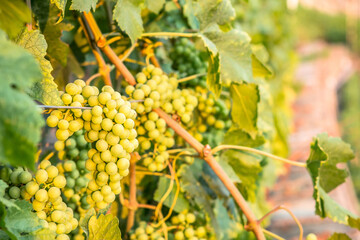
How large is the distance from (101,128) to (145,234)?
0.32 metres

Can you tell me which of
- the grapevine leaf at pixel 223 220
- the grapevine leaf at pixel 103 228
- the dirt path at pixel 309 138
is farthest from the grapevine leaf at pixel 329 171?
the dirt path at pixel 309 138

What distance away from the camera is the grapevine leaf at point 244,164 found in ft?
3.00

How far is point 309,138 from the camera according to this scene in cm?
340

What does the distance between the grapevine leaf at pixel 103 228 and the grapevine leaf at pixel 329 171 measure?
18.5 inches

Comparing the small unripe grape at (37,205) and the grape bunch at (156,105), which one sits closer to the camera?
the small unripe grape at (37,205)

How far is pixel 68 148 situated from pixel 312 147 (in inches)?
21.7

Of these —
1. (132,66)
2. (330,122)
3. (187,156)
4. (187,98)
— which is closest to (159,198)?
(187,156)

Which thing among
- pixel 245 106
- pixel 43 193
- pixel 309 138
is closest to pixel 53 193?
pixel 43 193

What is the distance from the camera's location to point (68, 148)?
693 millimetres

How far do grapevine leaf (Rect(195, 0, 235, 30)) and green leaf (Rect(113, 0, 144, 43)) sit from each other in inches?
6.7

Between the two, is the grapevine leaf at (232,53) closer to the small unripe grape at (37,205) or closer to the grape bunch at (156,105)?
the grape bunch at (156,105)

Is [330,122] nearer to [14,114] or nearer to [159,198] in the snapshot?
[159,198]

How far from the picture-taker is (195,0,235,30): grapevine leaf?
0.78 meters

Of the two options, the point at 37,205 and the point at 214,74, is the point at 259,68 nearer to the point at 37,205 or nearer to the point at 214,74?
the point at 214,74
